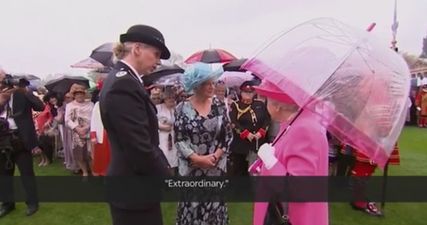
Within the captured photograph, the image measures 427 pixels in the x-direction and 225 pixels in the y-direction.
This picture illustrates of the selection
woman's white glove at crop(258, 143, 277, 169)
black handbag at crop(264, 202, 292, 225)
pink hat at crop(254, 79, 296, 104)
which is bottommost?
black handbag at crop(264, 202, 292, 225)

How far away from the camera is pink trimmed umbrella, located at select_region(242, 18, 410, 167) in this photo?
5.32 ft

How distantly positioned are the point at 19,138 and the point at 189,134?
2.36 metres

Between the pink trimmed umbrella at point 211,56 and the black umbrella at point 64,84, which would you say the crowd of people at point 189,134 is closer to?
the black umbrella at point 64,84

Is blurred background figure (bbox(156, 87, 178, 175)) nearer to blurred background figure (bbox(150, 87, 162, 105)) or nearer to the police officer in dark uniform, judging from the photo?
blurred background figure (bbox(150, 87, 162, 105))

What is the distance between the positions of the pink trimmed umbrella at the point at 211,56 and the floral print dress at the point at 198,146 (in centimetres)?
473

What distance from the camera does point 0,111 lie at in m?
4.50

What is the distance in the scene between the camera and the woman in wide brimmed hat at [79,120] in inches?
242

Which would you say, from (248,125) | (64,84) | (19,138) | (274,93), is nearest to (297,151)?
(274,93)

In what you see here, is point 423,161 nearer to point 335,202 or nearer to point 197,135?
point 335,202

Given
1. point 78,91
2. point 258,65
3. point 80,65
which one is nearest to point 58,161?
point 80,65

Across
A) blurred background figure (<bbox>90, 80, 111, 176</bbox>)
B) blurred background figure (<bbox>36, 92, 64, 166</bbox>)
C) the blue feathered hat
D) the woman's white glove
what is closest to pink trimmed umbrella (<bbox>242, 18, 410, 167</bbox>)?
the woman's white glove

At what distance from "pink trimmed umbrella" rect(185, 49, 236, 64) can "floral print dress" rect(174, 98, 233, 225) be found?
4734 millimetres

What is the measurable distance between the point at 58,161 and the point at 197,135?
599 cm

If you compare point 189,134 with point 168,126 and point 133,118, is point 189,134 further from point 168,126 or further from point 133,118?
point 168,126
